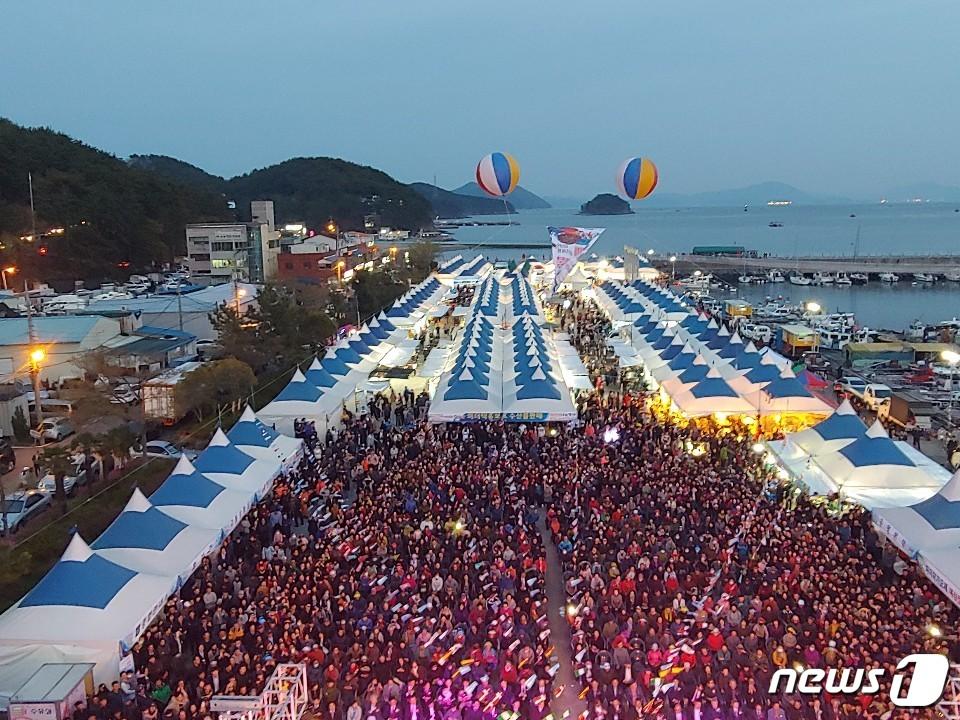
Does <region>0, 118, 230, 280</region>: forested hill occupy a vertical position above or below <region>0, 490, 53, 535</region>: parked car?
above

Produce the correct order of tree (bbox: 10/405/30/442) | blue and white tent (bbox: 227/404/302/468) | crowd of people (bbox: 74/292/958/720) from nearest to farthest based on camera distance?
crowd of people (bbox: 74/292/958/720)
blue and white tent (bbox: 227/404/302/468)
tree (bbox: 10/405/30/442)

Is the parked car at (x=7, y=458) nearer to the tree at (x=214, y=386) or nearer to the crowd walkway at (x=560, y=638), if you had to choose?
the tree at (x=214, y=386)

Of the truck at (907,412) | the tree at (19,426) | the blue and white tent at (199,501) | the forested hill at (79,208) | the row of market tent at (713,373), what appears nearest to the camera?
the blue and white tent at (199,501)

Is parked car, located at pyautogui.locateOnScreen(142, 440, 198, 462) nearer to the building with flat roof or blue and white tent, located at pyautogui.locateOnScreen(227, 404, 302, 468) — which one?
blue and white tent, located at pyautogui.locateOnScreen(227, 404, 302, 468)

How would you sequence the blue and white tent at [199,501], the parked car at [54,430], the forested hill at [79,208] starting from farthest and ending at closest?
the forested hill at [79,208]
the parked car at [54,430]
the blue and white tent at [199,501]

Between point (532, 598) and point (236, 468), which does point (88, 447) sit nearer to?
point (236, 468)

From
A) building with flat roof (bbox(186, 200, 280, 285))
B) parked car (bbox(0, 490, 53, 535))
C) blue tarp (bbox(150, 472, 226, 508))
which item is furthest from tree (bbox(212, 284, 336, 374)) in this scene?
building with flat roof (bbox(186, 200, 280, 285))

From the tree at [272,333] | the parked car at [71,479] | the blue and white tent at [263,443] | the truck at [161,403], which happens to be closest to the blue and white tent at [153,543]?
the blue and white tent at [263,443]
